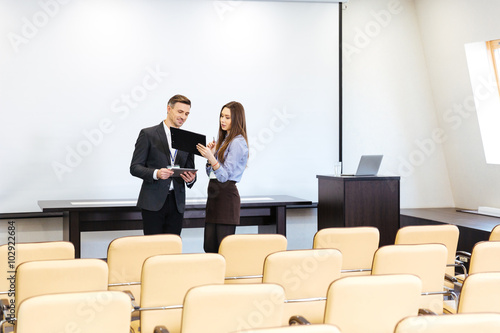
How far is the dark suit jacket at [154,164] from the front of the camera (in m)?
4.93

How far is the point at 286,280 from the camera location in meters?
3.10

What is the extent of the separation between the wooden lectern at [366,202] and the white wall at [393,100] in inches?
78.6

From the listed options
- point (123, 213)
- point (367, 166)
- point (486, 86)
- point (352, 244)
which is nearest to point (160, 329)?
point (352, 244)

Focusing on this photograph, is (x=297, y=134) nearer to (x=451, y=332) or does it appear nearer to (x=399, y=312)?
(x=399, y=312)

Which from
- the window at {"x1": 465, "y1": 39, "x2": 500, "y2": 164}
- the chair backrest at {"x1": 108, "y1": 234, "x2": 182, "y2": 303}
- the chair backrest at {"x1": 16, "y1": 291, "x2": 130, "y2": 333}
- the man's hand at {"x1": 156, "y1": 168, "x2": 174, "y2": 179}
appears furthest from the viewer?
the window at {"x1": 465, "y1": 39, "x2": 500, "y2": 164}

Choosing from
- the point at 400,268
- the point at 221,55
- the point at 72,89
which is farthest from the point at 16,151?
the point at 400,268

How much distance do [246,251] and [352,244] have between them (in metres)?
0.74

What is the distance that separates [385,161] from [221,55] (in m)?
2.85

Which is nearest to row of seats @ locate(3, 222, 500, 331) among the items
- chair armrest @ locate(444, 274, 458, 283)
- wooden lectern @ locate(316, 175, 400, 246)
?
chair armrest @ locate(444, 274, 458, 283)

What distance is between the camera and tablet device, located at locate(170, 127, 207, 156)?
4723 millimetres

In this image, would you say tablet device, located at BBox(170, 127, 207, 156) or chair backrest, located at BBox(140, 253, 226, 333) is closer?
chair backrest, located at BBox(140, 253, 226, 333)

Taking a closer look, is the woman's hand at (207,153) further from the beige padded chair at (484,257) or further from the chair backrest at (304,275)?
the beige padded chair at (484,257)

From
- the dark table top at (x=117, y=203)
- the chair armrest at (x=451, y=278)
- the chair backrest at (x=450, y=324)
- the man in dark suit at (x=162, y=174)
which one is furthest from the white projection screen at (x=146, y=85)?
the chair backrest at (x=450, y=324)

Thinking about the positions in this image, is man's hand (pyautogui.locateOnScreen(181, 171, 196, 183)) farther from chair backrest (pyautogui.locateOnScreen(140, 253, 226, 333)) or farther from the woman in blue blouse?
chair backrest (pyautogui.locateOnScreen(140, 253, 226, 333))
